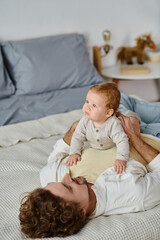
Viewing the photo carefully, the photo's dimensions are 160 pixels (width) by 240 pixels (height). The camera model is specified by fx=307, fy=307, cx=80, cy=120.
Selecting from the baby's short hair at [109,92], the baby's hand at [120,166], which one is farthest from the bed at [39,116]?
the baby's short hair at [109,92]

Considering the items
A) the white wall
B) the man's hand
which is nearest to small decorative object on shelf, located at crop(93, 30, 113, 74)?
the white wall

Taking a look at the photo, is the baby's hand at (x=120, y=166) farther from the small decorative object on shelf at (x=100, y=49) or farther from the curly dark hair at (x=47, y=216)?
the small decorative object on shelf at (x=100, y=49)

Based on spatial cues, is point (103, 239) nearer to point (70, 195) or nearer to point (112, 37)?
point (70, 195)

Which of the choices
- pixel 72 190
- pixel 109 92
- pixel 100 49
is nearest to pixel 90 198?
pixel 72 190

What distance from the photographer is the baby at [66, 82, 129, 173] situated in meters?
1.19

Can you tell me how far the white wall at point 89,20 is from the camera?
261 centimetres

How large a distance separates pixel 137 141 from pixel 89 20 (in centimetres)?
197

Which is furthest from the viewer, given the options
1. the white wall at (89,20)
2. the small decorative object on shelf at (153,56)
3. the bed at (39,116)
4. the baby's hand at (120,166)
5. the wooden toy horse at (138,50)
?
the small decorative object on shelf at (153,56)

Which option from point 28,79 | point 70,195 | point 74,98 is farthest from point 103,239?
point 28,79

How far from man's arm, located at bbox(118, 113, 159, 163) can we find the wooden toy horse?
6.19ft

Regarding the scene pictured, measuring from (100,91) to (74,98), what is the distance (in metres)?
1.09

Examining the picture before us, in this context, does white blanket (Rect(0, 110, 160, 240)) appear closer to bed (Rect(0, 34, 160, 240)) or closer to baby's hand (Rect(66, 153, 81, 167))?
bed (Rect(0, 34, 160, 240))

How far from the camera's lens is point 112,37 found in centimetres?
310

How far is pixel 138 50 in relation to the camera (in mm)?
3072
